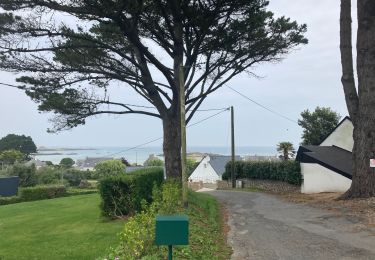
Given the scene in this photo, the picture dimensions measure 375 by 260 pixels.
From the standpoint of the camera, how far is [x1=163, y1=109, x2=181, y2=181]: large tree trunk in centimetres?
2333

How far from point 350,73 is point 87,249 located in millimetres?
16125

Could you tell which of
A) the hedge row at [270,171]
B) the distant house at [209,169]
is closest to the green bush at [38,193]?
the hedge row at [270,171]

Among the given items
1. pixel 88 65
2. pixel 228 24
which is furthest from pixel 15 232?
pixel 228 24

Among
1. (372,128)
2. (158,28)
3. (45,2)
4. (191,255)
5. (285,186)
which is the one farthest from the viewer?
(285,186)

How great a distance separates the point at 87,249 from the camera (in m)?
10.4

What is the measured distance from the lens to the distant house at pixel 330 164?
29764 mm

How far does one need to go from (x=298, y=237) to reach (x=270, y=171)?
29.0 metres

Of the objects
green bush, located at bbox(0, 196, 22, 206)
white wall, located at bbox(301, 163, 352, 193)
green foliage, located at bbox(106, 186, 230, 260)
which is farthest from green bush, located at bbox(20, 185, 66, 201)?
green foliage, located at bbox(106, 186, 230, 260)

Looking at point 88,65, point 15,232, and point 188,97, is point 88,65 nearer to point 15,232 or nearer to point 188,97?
point 188,97

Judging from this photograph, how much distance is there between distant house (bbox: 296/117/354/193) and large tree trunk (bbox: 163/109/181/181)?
1136 cm

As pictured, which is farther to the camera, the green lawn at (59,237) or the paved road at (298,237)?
the green lawn at (59,237)

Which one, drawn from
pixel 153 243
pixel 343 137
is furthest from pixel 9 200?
pixel 153 243

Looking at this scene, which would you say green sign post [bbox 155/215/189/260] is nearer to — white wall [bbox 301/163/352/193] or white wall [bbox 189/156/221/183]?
white wall [bbox 301/163/352/193]

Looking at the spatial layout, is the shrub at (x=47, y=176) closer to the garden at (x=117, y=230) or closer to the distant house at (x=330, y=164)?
the distant house at (x=330, y=164)
